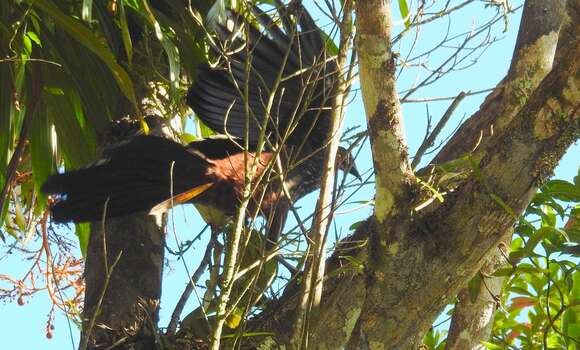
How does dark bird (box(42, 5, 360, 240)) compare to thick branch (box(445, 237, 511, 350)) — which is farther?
dark bird (box(42, 5, 360, 240))

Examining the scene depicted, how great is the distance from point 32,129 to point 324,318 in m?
1.48

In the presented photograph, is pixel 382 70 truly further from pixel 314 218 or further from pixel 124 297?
pixel 124 297

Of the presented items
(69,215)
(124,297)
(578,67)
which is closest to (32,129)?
(69,215)

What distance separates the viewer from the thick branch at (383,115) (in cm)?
160

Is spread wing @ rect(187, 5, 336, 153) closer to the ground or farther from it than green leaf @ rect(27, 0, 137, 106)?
farther from it

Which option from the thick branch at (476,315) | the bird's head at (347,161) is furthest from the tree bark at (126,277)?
the thick branch at (476,315)

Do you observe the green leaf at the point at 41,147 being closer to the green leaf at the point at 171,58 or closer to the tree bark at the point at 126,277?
the tree bark at the point at 126,277

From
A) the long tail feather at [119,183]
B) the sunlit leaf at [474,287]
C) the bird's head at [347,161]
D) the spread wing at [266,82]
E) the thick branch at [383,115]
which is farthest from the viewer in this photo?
the long tail feather at [119,183]

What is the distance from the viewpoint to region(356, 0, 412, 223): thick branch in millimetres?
1598

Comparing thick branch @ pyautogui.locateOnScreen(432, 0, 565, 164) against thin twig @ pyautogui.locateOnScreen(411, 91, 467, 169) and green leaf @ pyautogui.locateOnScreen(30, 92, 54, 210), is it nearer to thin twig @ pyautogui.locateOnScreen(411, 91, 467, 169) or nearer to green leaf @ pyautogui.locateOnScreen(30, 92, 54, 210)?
thin twig @ pyautogui.locateOnScreen(411, 91, 467, 169)

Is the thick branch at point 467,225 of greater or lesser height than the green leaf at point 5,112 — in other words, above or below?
below

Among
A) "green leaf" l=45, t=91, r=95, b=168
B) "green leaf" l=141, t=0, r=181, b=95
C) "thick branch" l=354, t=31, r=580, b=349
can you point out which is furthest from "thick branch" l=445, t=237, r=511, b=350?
"green leaf" l=45, t=91, r=95, b=168

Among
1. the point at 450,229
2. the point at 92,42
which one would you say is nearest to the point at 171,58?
the point at 92,42

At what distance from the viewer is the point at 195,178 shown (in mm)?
2779
